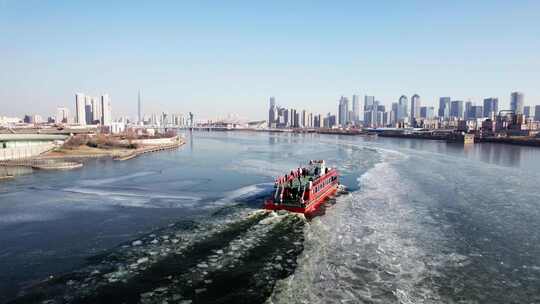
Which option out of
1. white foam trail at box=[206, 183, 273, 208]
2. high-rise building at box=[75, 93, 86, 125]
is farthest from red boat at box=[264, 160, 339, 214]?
high-rise building at box=[75, 93, 86, 125]

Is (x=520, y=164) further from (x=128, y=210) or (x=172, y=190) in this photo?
(x=128, y=210)

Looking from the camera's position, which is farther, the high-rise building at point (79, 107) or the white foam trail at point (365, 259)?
the high-rise building at point (79, 107)

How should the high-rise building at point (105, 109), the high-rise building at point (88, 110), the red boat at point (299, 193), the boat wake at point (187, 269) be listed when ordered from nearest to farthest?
the boat wake at point (187, 269)
the red boat at point (299, 193)
the high-rise building at point (105, 109)
the high-rise building at point (88, 110)

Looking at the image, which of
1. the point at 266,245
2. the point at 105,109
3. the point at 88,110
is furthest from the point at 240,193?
the point at 88,110

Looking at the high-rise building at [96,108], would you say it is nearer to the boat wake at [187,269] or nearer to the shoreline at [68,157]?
the shoreline at [68,157]

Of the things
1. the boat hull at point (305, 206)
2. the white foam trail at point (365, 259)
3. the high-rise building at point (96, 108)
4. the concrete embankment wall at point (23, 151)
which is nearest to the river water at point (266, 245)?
the white foam trail at point (365, 259)

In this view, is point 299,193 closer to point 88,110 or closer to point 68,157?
point 68,157

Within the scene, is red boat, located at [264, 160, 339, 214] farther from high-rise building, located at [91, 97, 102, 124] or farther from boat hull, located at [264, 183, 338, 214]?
high-rise building, located at [91, 97, 102, 124]
